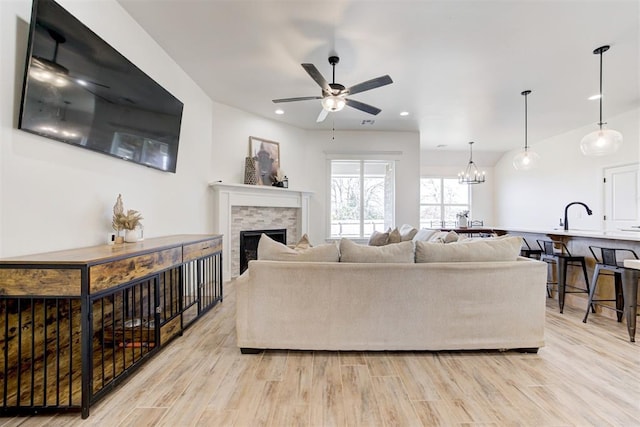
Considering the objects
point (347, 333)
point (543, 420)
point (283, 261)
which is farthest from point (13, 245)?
point (543, 420)

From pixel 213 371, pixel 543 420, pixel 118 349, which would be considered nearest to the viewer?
pixel 543 420

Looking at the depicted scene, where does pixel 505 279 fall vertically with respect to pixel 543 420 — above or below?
above

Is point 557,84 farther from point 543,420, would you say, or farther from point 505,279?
point 543,420

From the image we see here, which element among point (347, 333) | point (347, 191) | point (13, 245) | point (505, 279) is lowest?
point (347, 333)

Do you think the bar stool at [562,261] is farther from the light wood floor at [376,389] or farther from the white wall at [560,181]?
the white wall at [560,181]

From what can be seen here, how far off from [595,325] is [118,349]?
4337mm

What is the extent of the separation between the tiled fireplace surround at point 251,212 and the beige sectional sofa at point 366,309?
8.23 ft

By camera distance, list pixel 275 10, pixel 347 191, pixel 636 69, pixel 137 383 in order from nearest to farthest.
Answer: pixel 137 383 → pixel 275 10 → pixel 636 69 → pixel 347 191

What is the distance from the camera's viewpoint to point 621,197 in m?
5.26

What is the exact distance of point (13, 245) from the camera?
5.59 feet

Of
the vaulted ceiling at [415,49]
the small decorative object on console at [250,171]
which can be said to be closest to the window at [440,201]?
the vaulted ceiling at [415,49]

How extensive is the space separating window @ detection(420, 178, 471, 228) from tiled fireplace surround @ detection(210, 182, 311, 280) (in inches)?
171

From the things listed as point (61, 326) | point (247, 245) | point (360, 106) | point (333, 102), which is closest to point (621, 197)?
point (360, 106)

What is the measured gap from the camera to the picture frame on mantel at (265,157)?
5245 mm
